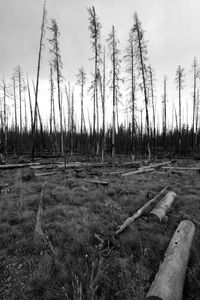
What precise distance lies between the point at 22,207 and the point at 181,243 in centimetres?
412

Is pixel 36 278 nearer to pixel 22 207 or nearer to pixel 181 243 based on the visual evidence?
pixel 181 243

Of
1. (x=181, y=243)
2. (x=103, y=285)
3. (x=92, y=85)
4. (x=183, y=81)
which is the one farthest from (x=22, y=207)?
(x=183, y=81)

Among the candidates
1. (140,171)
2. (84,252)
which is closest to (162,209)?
(84,252)

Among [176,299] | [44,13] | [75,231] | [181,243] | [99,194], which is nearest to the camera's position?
[176,299]

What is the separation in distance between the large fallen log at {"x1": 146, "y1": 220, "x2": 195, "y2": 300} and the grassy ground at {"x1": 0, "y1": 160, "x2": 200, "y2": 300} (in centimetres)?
17

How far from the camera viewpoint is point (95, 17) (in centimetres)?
1488

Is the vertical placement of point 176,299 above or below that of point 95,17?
below

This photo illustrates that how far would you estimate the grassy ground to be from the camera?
203 centimetres

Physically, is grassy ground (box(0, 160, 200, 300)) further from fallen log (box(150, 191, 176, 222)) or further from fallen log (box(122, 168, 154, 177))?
fallen log (box(122, 168, 154, 177))

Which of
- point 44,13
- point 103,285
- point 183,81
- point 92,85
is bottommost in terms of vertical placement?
point 103,285

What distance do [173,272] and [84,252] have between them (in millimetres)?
1445

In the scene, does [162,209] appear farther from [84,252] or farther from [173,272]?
[84,252]

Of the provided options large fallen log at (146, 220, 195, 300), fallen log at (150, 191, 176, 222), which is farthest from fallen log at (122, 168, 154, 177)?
large fallen log at (146, 220, 195, 300)

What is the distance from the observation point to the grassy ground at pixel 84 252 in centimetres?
203
